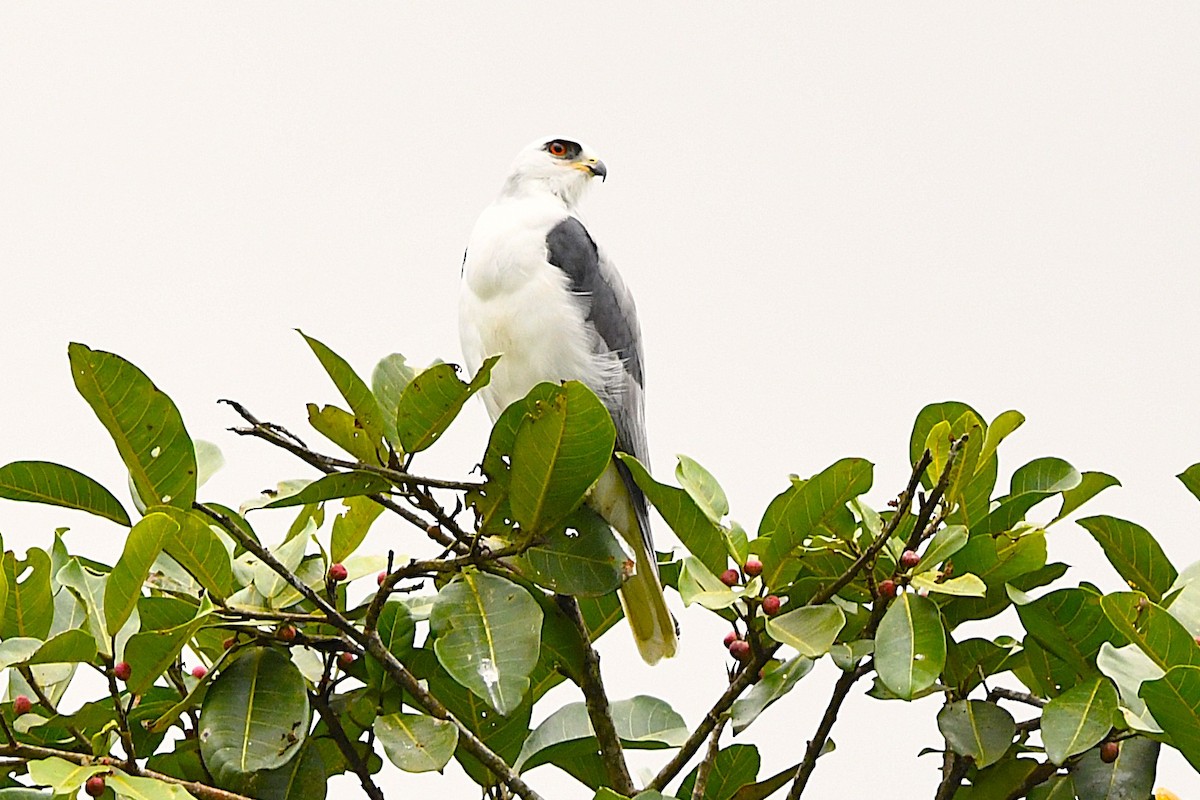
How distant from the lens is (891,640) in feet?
3.25

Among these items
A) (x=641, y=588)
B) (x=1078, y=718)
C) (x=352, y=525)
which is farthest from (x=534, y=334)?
(x=1078, y=718)

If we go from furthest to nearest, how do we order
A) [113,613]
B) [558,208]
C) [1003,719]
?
[558,208] < [1003,719] < [113,613]

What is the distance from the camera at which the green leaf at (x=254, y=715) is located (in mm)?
972

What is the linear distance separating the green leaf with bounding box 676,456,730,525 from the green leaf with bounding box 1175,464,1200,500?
410mm

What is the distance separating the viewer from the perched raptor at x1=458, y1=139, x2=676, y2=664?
5.53 ft


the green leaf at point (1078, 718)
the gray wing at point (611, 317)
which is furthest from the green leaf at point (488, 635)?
the gray wing at point (611, 317)

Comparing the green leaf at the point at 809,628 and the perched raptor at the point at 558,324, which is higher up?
the perched raptor at the point at 558,324

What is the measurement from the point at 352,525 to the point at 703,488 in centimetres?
33

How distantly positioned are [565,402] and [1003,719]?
17.0 inches

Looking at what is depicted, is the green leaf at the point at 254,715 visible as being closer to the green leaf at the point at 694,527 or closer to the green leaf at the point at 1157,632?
the green leaf at the point at 694,527

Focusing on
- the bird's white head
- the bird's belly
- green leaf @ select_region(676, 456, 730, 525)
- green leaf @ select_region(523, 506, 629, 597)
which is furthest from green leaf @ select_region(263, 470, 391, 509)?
the bird's white head

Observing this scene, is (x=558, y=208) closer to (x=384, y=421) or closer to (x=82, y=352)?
(x=384, y=421)

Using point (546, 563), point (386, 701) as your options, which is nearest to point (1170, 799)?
point (546, 563)

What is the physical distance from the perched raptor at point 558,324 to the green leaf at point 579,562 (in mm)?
487
